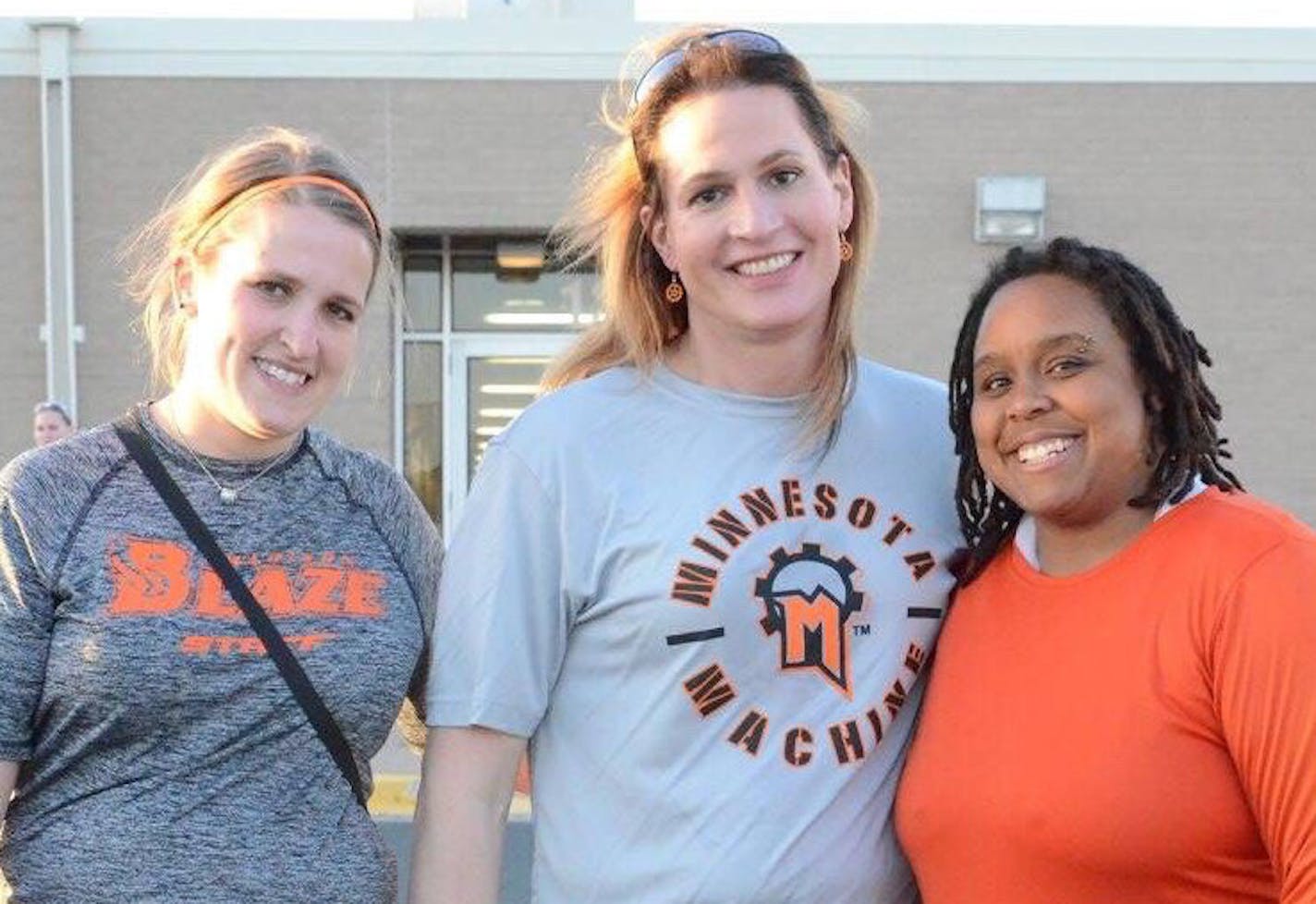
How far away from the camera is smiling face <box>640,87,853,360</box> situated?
102 inches

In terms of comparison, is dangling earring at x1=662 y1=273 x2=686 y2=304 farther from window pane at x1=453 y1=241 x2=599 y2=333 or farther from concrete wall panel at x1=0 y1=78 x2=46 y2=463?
concrete wall panel at x1=0 y1=78 x2=46 y2=463

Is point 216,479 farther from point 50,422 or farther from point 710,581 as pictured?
point 50,422

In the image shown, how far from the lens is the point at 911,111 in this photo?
12023mm

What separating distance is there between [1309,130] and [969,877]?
11038 millimetres

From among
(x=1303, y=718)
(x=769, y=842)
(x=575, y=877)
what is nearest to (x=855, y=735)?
(x=769, y=842)

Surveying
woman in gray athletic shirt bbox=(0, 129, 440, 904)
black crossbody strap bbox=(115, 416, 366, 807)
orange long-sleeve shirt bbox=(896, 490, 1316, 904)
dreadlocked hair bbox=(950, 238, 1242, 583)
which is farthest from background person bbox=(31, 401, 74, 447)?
orange long-sleeve shirt bbox=(896, 490, 1316, 904)

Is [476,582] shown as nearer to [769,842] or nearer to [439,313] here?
[769,842]

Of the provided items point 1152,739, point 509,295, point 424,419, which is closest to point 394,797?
point 424,419

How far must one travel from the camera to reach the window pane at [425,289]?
1244cm

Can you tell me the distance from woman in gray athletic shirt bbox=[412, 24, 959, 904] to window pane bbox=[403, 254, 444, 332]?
9.87 m

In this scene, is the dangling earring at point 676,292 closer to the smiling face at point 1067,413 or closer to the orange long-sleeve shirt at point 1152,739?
the smiling face at point 1067,413

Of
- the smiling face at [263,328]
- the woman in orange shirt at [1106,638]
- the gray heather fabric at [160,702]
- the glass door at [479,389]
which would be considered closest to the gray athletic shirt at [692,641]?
the woman in orange shirt at [1106,638]

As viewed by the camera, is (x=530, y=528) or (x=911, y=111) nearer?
(x=530, y=528)

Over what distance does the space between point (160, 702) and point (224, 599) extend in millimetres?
171
